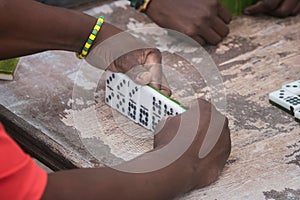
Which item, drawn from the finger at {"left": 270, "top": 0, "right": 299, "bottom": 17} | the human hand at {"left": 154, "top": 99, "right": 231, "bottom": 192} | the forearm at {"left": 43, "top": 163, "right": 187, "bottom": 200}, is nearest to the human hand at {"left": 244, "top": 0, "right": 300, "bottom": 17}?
the finger at {"left": 270, "top": 0, "right": 299, "bottom": 17}

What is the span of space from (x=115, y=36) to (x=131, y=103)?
0.54ft

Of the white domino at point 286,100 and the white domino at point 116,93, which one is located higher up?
the white domino at point 286,100

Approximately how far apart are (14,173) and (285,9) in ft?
3.58

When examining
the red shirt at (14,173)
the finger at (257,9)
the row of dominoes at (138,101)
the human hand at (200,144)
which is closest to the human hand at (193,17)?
the finger at (257,9)

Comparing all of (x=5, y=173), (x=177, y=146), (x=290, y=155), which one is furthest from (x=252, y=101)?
(x=5, y=173)

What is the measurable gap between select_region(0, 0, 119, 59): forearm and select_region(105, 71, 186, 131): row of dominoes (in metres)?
0.10

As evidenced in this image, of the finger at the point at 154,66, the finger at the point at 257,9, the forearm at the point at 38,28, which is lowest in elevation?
the finger at the point at 257,9

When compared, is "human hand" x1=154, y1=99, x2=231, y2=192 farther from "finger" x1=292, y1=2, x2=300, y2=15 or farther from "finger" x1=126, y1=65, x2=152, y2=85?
"finger" x1=292, y1=2, x2=300, y2=15

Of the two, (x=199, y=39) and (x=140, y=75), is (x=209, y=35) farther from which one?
(x=140, y=75)

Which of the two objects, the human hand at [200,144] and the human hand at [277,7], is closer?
the human hand at [200,144]

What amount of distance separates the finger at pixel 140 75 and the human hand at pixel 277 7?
20.7 inches

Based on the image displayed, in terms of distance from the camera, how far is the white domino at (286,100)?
1.31 metres

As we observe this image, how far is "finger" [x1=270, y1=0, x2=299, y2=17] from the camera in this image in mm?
1733

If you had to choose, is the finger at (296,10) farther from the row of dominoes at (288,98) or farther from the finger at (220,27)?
the row of dominoes at (288,98)
